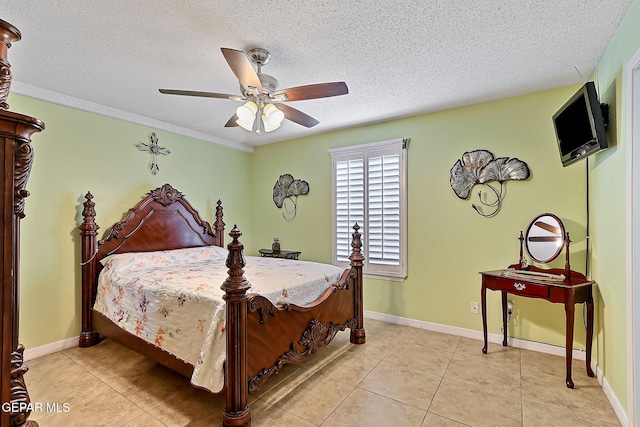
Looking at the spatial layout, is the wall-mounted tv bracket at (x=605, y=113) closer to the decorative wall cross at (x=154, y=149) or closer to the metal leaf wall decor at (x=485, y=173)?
the metal leaf wall decor at (x=485, y=173)

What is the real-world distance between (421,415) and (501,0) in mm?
2568

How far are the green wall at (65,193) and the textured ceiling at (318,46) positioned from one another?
0.26 metres

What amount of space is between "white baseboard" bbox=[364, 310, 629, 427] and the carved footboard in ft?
3.97

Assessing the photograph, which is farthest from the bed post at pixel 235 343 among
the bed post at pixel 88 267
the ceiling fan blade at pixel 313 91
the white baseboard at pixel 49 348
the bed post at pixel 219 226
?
the bed post at pixel 219 226

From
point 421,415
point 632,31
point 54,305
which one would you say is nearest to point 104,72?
point 54,305

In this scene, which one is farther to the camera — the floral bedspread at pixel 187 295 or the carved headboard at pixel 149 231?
the carved headboard at pixel 149 231

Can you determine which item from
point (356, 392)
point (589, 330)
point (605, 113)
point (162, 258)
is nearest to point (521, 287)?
point (589, 330)

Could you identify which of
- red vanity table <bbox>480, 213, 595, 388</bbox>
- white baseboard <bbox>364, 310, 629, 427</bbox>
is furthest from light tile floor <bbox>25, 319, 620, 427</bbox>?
red vanity table <bbox>480, 213, 595, 388</bbox>

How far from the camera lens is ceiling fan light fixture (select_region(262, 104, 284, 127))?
229 centimetres

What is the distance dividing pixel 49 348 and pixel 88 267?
0.81m

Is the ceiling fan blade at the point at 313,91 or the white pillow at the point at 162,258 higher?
the ceiling fan blade at the point at 313,91

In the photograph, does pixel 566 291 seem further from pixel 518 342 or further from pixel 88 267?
pixel 88 267

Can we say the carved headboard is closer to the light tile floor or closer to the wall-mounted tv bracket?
the light tile floor

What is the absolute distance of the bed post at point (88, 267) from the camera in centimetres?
311
